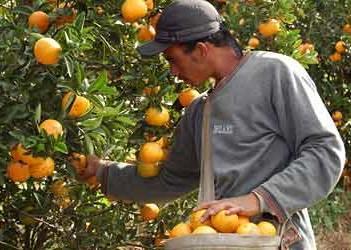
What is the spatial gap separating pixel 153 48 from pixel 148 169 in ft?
2.20

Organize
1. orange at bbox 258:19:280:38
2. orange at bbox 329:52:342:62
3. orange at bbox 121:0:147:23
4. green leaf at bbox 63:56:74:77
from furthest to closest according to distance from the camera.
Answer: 1. orange at bbox 329:52:342:62
2. orange at bbox 258:19:280:38
3. orange at bbox 121:0:147:23
4. green leaf at bbox 63:56:74:77

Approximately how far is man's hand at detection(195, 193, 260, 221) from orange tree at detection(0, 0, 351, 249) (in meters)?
0.52

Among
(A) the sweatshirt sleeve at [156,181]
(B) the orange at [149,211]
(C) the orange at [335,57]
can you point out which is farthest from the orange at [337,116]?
(A) the sweatshirt sleeve at [156,181]

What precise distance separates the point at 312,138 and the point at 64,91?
35.4 inches

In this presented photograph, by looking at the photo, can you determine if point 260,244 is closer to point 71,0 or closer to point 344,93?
point 71,0

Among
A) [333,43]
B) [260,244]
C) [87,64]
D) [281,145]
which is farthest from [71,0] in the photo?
[333,43]

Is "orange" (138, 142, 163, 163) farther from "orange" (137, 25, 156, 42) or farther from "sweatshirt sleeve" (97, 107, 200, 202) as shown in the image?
"orange" (137, 25, 156, 42)

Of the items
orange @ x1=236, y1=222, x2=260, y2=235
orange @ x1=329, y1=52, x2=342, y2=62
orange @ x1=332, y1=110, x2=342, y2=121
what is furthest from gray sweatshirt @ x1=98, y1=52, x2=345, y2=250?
orange @ x1=329, y1=52, x2=342, y2=62

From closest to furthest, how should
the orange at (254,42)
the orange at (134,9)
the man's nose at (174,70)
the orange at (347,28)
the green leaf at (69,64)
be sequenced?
the green leaf at (69,64)
the man's nose at (174,70)
the orange at (134,9)
the orange at (254,42)
the orange at (347,28)

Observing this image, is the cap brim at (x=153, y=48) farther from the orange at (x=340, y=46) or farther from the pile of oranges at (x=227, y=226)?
the orange at (x=340, y=46)

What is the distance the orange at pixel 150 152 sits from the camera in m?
3.31

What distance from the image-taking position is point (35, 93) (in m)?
2.94

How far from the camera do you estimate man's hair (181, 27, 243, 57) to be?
301cm

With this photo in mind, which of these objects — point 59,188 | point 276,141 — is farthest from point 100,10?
point 276,141
